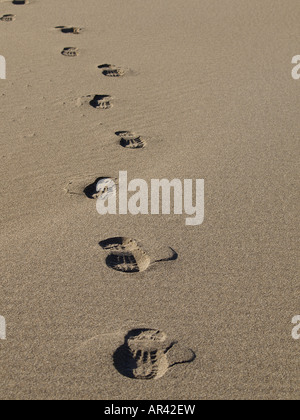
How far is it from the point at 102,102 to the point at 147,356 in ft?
10.2

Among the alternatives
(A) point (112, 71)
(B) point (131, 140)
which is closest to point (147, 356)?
(B) point (131, 140)

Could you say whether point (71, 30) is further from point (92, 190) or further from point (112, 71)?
point (92, 190)

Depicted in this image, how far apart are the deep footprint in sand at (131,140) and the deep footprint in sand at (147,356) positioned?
2.09 metres

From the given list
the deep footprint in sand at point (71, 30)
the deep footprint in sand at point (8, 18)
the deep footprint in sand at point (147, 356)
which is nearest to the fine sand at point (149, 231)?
the deep footprint in sand at point (147, 356)

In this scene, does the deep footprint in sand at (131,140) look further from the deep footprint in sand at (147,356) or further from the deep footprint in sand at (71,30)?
the deep footprint in sand at (71,30)

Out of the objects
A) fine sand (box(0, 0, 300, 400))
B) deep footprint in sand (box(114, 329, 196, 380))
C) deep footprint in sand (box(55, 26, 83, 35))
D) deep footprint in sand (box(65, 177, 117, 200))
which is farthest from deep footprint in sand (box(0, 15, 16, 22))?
deep footprint in sand (box(114, 329, 196, 380))

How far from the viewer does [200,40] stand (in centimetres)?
685

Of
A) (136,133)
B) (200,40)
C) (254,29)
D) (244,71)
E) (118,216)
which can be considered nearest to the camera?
(118,216)

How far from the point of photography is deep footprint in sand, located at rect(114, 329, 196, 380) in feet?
7.47

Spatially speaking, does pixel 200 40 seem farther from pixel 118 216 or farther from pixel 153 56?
pixel 118 216

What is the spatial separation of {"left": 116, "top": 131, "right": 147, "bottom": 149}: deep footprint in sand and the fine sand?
0.16ft

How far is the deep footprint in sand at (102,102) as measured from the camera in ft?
16.0

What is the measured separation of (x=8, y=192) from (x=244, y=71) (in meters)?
3.39
